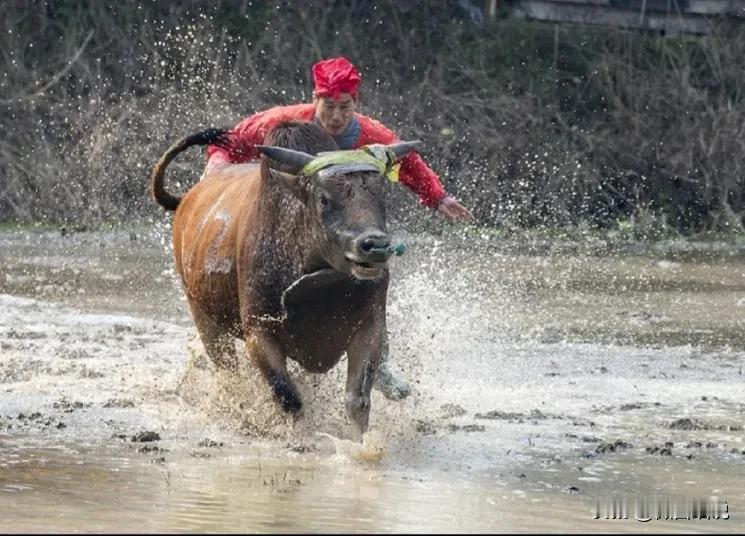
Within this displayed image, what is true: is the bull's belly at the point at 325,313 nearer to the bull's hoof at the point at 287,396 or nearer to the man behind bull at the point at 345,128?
the bull's hoof at the point at 287,396

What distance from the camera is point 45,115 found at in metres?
21.2

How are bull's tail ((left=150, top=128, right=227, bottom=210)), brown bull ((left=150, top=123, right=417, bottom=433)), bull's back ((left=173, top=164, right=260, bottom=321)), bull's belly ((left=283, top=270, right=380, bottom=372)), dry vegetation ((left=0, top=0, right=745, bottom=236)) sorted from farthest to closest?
dry vegetation ((left=0, top=0, right=745, bottom=236)), bull's tail ((left=150, top=128, right=227, bottom=210)), bull's back ((left=173, top=164, right=260, bottom=321)), bull's belly ((left=283, top=270, right=380, bottom=372)), brown bull ((left=150, top=123, right=417, bottom=433))

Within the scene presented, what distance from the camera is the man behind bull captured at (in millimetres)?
8820

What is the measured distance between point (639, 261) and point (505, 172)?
3.74m

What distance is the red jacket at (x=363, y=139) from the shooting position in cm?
898

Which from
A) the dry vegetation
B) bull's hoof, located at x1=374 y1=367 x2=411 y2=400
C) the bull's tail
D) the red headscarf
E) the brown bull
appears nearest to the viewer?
the brown bull

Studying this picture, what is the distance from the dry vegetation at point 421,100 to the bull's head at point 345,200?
11.6 m

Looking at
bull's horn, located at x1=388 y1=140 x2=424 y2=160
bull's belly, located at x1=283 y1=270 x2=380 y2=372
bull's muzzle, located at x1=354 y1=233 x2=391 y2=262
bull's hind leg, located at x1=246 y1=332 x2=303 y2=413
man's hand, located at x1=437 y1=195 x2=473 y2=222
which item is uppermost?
bull's horn, located at x1=388 y1=140 x2=424 y2=160

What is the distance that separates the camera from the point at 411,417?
9188 mm

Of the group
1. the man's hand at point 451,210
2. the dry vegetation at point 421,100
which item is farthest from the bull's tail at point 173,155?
the dry vegetation at point 421,100

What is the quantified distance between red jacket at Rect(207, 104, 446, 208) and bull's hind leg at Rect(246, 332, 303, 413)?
3.15 ft

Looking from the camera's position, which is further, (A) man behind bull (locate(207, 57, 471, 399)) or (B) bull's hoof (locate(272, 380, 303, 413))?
(A) man behind bull (locate(207, 57, 471, 399))

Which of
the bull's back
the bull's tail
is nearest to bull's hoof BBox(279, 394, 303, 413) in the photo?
the bull's back

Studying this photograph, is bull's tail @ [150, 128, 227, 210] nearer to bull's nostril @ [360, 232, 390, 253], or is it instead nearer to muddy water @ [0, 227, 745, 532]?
muddy water @ [0, 227, 745, 532]
